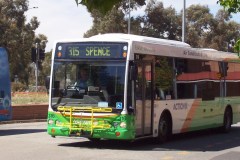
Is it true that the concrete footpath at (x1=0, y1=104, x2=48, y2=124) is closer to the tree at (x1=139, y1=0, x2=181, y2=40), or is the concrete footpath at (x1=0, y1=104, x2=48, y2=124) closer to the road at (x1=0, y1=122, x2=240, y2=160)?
the road at (x1=0, y1=122, x2=240, y2=160)

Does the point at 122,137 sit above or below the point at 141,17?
below

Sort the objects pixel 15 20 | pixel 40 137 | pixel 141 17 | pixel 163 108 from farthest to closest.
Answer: pixel 15 20 → pixel 141 17 → pixel 40 137 → pixel 163 108

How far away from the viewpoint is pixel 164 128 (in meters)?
14.4

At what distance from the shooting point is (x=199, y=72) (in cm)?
1645

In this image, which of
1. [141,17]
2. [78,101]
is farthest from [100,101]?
[141,17]

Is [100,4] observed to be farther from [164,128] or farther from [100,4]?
[164,128]

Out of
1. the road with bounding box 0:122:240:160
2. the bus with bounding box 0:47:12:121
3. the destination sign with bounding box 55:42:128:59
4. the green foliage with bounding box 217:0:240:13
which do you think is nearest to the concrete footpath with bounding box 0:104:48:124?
the bus with bounding box 0:47:12:121

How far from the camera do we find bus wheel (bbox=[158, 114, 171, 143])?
1416 centimetres

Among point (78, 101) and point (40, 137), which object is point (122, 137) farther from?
point (40, 137)

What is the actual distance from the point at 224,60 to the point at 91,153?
8.11 meters

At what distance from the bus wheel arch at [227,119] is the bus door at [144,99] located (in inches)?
216

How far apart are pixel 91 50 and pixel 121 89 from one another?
53.2 inches

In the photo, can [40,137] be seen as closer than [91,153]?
No

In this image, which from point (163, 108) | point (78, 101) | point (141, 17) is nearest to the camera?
point (78, 101)
